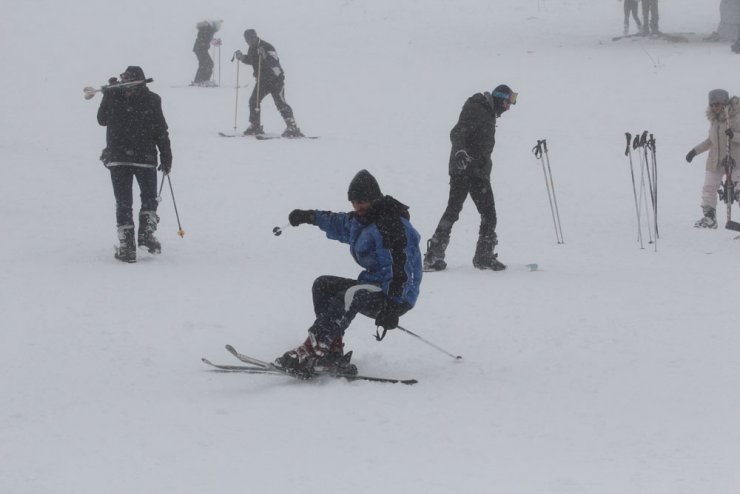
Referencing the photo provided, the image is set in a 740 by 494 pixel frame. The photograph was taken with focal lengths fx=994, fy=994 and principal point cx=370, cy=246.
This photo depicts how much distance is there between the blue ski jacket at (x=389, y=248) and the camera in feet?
19.5

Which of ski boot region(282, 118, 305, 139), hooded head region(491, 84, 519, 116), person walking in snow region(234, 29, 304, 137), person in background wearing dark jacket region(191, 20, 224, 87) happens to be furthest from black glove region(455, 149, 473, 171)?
person in background wearing dark jacket region(191, 20, 224, 87)

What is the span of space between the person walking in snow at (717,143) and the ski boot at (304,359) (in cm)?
684

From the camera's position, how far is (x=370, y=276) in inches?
241

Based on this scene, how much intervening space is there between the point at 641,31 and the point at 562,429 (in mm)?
24223

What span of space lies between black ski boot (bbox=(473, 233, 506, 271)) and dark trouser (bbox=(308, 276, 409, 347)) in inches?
142

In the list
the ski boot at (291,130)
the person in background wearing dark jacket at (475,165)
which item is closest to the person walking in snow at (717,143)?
the person in background wearing dark jacket at (475,165)

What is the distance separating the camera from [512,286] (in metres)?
8.95

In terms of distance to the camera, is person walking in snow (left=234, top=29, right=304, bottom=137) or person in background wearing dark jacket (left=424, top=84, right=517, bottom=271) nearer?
person in background wearing dark jacket (left=424, top=84, right=517, bottom=271)

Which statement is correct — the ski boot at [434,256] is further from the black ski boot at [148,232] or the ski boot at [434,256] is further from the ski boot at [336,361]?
the ski boot at [336,361]

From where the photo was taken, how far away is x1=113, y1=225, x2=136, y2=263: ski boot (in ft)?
30.2

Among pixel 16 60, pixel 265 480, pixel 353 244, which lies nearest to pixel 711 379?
pixel 353 244

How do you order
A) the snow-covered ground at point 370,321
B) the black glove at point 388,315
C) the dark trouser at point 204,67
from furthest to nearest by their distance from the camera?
1. the dark trouser at point 204,67
2. the black glove at point 388,315
3. the snow-covered ground at point 370,321

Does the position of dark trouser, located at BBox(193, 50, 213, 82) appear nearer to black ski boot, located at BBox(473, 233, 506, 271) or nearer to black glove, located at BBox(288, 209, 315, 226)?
black ski boot, located at BBox(473, 233, 506, 271)

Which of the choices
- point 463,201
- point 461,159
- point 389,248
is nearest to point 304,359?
point 389,248
